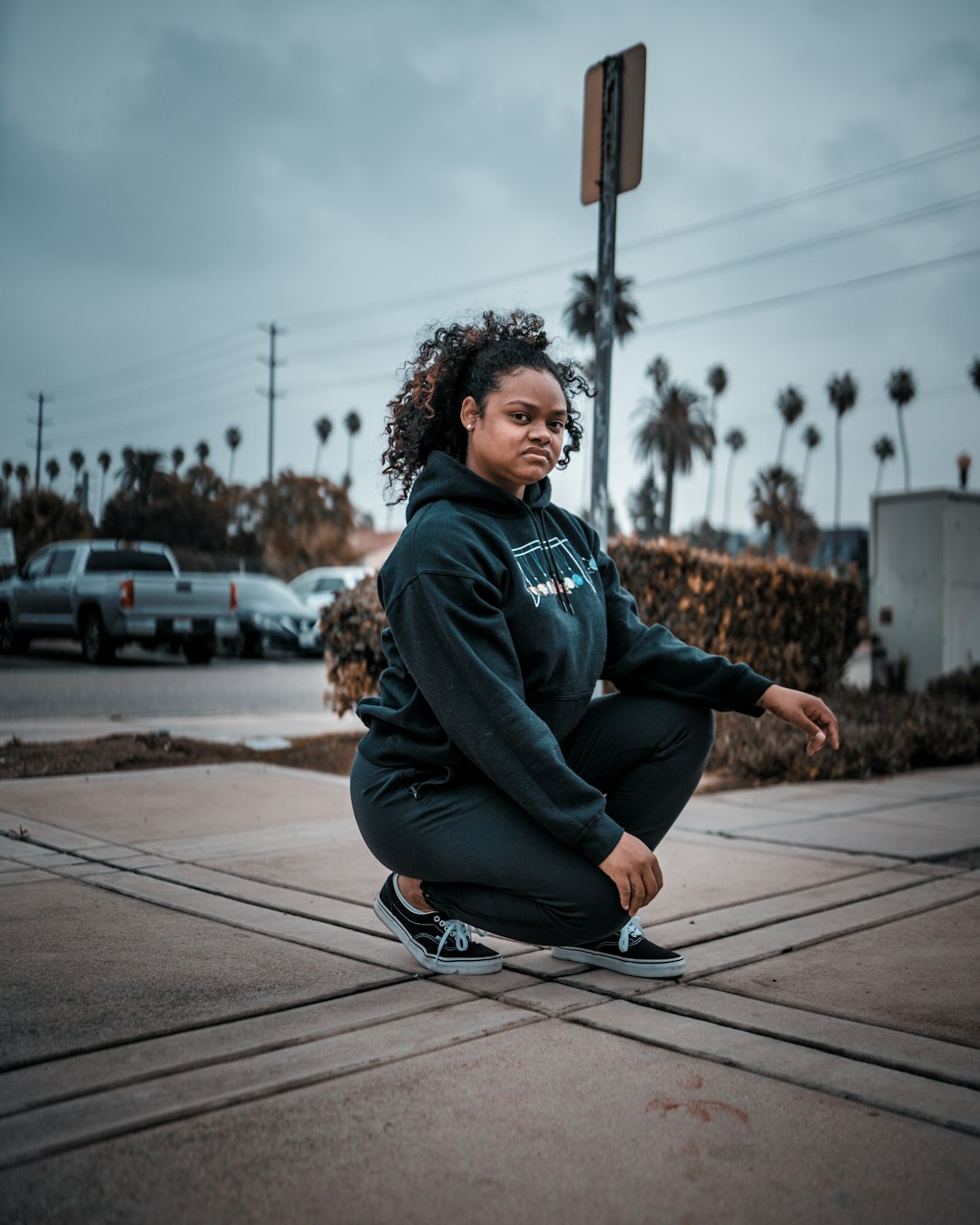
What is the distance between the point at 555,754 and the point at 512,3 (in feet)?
35.3

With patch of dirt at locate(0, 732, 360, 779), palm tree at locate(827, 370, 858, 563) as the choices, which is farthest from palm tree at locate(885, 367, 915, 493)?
patch of dirt at locate(0, 732, 360, 779)

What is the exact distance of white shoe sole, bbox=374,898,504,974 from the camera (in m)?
2.85

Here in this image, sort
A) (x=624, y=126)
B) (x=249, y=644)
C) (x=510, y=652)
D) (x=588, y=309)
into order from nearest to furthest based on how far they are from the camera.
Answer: (x=510, y=652) → (x=624, y=126) → (x=249, y=644) → (x=588, y=309)

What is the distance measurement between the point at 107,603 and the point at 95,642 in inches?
25.0

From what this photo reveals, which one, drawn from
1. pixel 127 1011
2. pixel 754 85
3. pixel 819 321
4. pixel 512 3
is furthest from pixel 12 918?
pixel 819 321

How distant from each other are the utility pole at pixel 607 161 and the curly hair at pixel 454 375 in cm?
232

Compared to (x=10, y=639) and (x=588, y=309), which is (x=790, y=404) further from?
(x=10, y=639)

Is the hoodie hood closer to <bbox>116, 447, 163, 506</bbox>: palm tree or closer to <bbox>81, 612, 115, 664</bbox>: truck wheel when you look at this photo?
<bbox>81, 612, 115, 664</bbox>: truck wheel

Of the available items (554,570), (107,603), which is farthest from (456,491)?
(107,603)

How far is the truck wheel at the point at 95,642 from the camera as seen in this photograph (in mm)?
15000

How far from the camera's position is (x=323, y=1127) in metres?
1.98

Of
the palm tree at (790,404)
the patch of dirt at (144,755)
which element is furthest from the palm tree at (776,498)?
the patch of dirt at (144,755)

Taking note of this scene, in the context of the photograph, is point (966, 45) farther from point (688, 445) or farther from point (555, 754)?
point (688, 445)

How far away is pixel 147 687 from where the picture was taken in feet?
40.6
